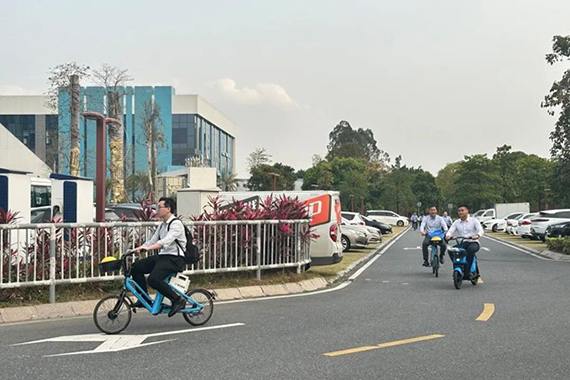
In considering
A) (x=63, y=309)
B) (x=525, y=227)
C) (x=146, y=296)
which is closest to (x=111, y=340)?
(x=146, y=296)

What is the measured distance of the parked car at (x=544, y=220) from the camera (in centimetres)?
3120

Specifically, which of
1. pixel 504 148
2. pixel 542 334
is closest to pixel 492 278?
pixel 542 334

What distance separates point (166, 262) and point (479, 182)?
249 feet

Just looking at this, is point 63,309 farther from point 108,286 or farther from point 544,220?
point 544,220

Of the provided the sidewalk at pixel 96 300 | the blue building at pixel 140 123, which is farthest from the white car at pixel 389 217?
the sidewalk at pixel 96 300

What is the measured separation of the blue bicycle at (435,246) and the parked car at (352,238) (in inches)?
349

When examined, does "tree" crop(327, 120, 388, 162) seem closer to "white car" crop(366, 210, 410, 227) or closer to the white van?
"white car" crop(366, 210, 410, 227)

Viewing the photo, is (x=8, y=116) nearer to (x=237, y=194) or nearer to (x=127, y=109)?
(x=127, y=109)

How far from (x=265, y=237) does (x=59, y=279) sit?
4282mm

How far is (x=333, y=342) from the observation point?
25.1 feet

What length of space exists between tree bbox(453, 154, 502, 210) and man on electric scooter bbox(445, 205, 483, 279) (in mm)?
66785

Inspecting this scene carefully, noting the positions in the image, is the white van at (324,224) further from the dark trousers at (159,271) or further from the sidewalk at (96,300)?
the dark trousers at (159,271)

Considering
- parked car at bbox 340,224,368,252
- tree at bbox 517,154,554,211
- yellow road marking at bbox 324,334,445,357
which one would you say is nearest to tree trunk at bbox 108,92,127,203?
parked car at bbox 340,224,368,252

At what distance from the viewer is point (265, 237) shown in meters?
13.0
